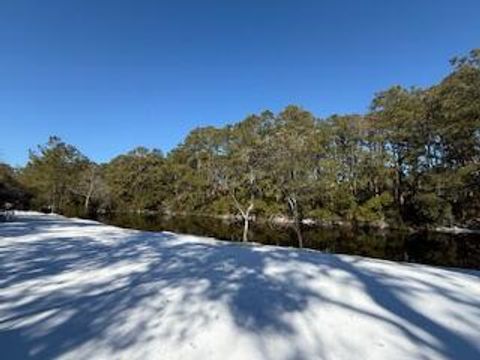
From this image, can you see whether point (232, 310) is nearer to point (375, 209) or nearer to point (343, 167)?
point (375, 209)

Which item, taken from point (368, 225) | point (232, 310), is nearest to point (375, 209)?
point (368, 225)

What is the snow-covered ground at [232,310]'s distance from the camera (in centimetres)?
305

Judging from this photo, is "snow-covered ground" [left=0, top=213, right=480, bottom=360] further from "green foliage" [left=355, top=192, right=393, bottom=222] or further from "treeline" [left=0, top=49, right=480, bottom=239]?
"green foliage" [left=355, top=192, right=393, bottom=222]

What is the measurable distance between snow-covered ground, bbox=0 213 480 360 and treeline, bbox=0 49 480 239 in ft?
42.6

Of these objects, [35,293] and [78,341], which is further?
[35,293]

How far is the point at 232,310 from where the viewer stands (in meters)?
3.94

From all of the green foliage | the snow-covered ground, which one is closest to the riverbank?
the green foliage

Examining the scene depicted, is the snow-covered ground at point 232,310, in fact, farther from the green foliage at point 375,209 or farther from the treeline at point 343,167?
the green foliage at point 375,209

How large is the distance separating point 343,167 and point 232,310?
117 feet

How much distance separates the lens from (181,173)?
51.9 meters

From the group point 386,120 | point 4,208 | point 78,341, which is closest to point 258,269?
point 78,341

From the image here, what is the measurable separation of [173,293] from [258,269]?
6.08 feet

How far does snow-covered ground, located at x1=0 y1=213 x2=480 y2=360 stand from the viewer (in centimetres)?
305

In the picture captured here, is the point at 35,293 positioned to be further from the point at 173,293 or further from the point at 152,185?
the point at 152,185
